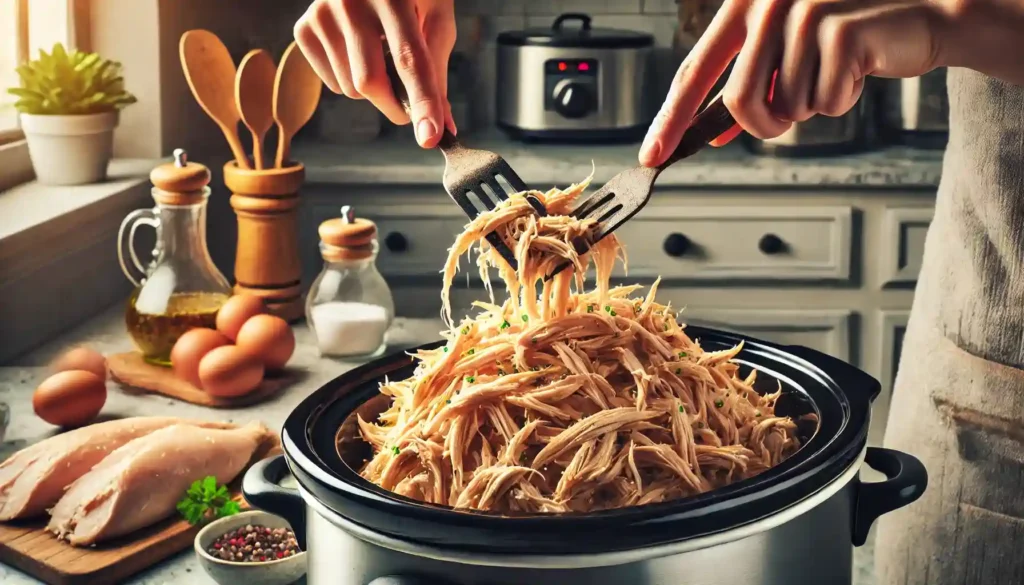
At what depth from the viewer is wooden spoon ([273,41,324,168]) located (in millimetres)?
1976

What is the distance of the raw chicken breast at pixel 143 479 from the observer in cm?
122

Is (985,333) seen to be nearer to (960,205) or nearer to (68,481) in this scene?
(960,205)

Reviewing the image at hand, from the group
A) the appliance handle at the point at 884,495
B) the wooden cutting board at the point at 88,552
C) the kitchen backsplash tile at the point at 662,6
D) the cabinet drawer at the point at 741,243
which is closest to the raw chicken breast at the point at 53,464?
the wooden cutting board at the point at 88,552

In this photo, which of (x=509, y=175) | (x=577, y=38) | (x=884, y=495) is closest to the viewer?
(x=884, y=495)

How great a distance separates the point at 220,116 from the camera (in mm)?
2029

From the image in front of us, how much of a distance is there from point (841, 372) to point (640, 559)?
337 mm

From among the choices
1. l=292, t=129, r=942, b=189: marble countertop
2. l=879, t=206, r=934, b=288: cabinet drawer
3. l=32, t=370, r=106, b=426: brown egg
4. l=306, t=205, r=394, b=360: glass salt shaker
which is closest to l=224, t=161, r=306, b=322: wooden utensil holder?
l=306, t=205, r=394, b=360: glass salt shaker

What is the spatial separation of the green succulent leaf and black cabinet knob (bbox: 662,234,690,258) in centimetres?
123

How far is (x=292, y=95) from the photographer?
6.63ft

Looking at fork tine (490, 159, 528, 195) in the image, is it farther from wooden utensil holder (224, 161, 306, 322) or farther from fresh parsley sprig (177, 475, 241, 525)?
wooden utensil holder (224, 161, 306, 322)

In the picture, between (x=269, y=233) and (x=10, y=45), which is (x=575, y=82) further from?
(x=10, y=45)

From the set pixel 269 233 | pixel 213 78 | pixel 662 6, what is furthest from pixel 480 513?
pixel 662 6

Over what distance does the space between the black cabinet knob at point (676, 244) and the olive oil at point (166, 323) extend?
120 centimetres

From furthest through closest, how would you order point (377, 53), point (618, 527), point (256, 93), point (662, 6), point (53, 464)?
point (662, 6)
point (256, 93)
point (53, 464)
point (377, 53)
point (618, 527)
